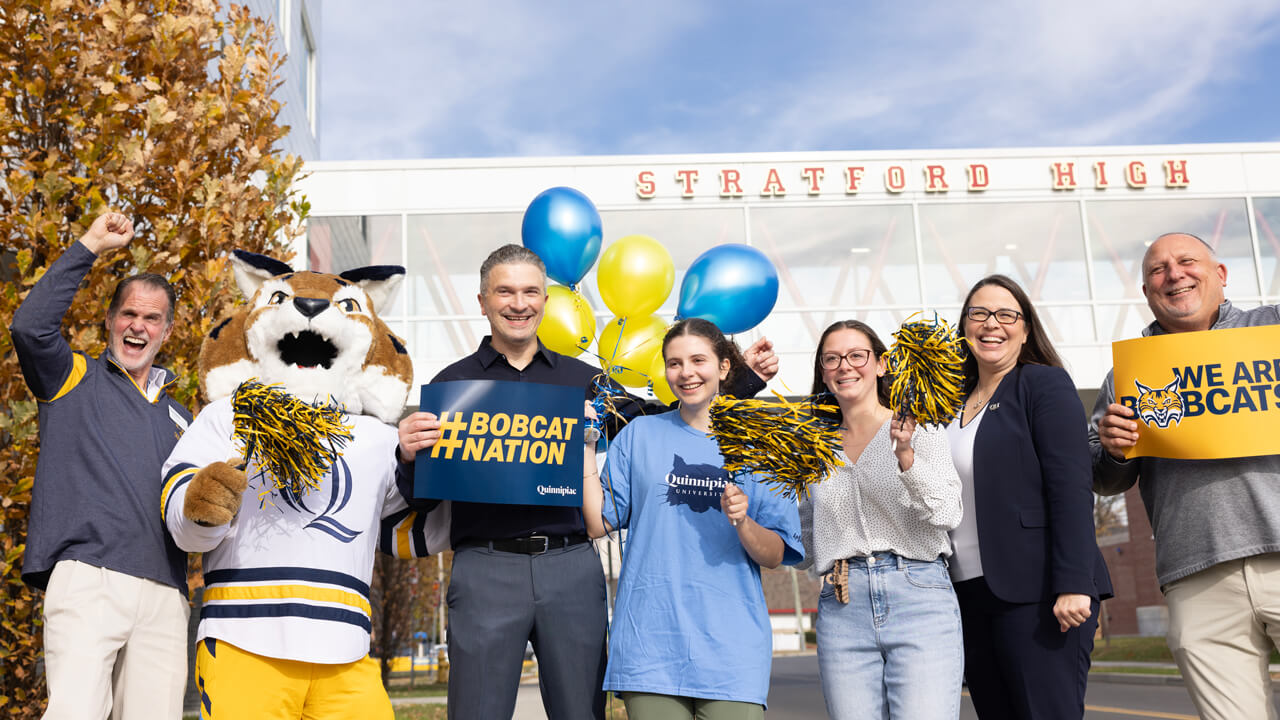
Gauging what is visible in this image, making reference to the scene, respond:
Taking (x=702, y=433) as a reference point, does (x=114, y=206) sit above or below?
above

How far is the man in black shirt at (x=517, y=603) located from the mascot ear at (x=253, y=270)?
0.88 m

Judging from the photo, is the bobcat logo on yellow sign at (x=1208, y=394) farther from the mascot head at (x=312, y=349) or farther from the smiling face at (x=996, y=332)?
the mascot head at (x=312, y=349)

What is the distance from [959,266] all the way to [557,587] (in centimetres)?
1242

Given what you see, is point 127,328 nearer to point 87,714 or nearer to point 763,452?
point 87,714

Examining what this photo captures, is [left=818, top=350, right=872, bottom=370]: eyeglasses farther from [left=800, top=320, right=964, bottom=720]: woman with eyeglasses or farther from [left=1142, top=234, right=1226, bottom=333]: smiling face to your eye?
[left=1142, top=234, right=1226, bottom=333]: smiling face

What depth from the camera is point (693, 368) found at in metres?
3.48

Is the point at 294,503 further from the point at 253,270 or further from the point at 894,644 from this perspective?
the point at 894,644

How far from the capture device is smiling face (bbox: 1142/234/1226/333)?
3.62 meters

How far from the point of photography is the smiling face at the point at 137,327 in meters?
3.65

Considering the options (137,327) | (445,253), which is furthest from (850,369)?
(445,253)

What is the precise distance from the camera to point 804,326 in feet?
46.4

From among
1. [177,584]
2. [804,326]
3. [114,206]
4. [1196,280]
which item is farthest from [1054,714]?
[804,326]

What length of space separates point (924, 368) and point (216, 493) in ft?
7.17

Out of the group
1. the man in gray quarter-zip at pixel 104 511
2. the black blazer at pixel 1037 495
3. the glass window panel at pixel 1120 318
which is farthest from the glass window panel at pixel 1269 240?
the man in gray quarter-zip at pixel 104 511
